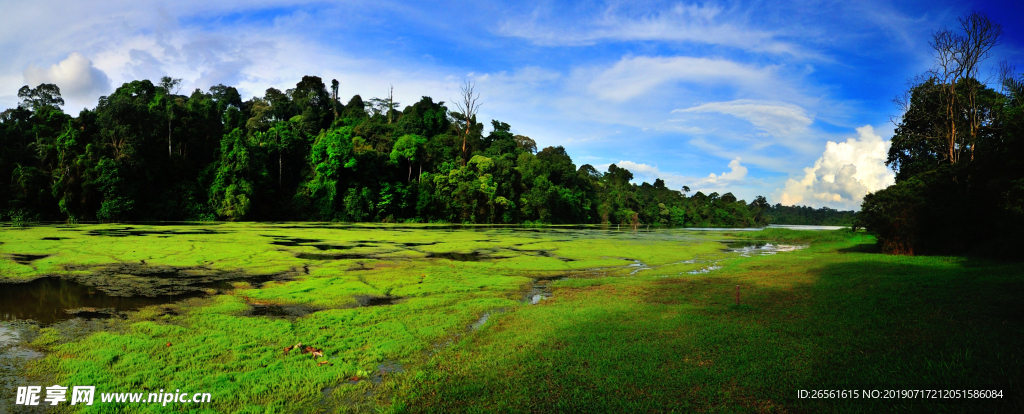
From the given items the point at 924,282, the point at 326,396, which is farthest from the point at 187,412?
the point at 924,282

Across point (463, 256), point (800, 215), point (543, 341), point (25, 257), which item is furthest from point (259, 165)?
point (800, 215)

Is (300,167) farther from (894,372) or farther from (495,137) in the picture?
(894,372)

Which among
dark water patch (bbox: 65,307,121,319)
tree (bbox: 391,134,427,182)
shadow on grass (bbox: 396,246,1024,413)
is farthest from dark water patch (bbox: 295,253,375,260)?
tree (bbox: 391,134,427,182)

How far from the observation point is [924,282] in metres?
10.6

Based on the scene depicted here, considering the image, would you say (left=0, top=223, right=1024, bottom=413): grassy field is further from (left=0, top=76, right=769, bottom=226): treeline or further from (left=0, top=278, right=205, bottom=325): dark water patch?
(left=0, top=76, right=769, bottom=226): treeline

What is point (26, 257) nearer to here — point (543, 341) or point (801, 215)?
point (543, 341)

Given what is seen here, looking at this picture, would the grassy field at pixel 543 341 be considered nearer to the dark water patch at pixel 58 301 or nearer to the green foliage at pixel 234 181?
the dark water patch at pixel 58 301

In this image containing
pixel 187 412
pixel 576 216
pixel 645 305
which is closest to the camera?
pixel 187 412

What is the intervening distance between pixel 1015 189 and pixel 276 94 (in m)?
100

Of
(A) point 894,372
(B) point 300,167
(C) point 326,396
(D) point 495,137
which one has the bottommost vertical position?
(C) point 326,396

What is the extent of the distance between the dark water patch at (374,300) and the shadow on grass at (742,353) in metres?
3.13

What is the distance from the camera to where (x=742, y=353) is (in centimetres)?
604

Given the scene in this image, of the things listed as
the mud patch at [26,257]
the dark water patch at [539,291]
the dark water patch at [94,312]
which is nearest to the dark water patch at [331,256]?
the mud patch at [26,257]

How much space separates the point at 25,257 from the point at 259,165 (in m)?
44.5
